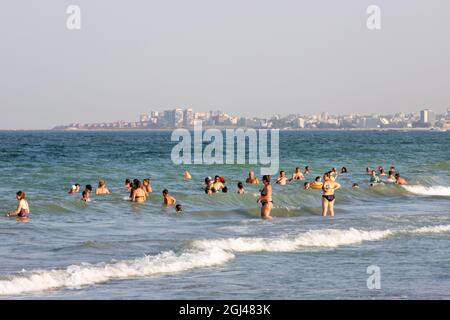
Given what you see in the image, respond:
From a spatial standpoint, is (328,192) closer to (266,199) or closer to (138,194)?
(266,199)

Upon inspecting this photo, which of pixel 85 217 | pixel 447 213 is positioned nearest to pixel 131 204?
pixel 85 217

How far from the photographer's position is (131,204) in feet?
95.2

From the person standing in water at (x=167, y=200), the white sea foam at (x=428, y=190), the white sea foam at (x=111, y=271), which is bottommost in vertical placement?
the white sea foam at (x=428, y=190)

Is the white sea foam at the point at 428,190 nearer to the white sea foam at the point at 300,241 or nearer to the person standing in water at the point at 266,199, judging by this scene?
the person standing in water at the point at 266,199

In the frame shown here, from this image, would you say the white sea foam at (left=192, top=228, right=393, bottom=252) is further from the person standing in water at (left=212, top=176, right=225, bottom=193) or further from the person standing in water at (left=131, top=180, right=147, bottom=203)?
the person standing in water at (left=212, top=176, right=225, bottom=193)

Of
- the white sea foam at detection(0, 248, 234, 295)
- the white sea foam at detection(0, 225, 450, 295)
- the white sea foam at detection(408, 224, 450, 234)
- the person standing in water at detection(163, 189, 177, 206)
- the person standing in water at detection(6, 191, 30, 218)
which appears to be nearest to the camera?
the white sea foam at detection(0, 248, 234, 295)

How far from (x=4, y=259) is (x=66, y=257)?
3.83 ft

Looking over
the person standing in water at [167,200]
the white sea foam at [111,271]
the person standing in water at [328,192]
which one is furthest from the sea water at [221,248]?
the person standing in water at [328,192]

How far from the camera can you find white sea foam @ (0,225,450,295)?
45.9 ft

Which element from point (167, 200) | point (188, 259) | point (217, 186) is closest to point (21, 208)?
point (167, 200)

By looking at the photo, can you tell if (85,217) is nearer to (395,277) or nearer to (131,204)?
(131,204)

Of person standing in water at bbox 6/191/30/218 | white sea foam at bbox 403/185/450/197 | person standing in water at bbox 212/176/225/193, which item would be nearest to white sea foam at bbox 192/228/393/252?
person standing in water at bbox 6/191/30/218

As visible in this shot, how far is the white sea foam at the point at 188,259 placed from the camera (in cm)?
1401

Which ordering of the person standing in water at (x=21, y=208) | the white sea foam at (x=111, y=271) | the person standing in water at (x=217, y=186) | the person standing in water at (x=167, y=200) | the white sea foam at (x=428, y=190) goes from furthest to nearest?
the white sea foam at (x=428, y=190) → the person standing in water at (x=217, y=186) → the person standing in water at (x=167, y=200) → the person standing in water at (x=21, y=208) → the white sea foam at (x=111, y=271)
